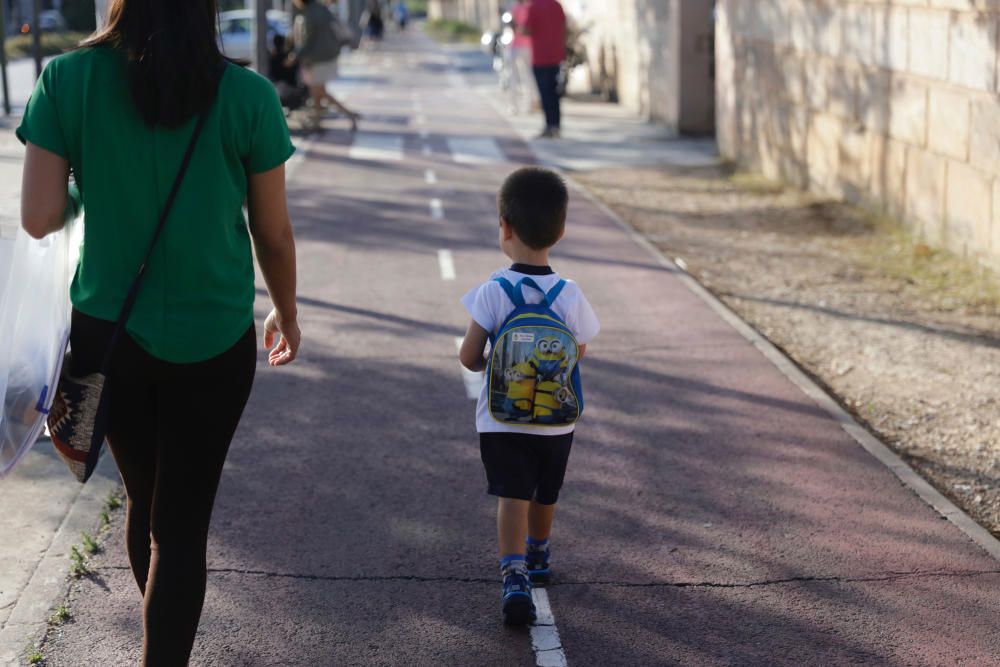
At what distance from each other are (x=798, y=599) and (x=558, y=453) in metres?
1.00

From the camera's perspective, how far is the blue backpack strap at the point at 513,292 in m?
3.91

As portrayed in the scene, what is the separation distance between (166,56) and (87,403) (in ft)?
2.61

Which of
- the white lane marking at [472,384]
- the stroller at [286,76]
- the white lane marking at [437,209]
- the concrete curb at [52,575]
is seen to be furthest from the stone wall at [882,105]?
the stroller at [286,76]

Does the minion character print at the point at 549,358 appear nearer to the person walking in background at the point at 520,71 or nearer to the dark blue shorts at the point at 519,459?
the dark blue shorts at the point at 519,459

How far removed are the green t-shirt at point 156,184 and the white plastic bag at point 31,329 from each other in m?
0.17

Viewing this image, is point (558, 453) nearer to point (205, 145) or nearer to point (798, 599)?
point (798, 599)

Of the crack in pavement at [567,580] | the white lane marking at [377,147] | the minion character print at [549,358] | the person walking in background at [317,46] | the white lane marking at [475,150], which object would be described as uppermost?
the person walking in background at [317,46]

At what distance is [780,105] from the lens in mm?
15672

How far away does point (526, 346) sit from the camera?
3.88 m

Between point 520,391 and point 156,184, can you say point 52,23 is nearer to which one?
point 520,391

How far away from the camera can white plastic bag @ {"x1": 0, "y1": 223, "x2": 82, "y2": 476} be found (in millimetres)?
3137

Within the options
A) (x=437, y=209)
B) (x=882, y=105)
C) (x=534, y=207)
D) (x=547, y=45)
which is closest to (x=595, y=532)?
(x=534, y=207)

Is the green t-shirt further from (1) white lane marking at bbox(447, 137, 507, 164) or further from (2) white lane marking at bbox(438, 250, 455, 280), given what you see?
(1) white lane marking at bbox(447, 137, 507, 164)

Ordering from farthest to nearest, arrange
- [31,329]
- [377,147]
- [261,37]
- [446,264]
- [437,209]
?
[261,37], [377,147], [437,209], [446,264], [31,329]
